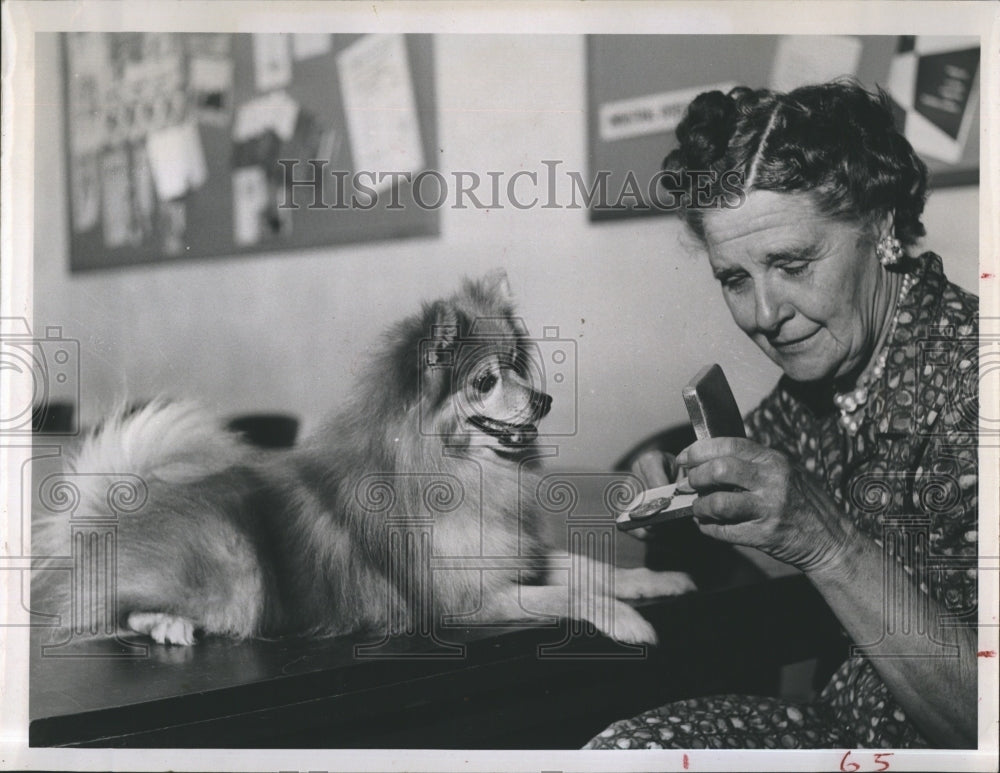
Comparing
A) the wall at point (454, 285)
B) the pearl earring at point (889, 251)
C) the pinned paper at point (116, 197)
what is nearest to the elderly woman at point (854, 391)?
the pearl earring at point (889, 251)

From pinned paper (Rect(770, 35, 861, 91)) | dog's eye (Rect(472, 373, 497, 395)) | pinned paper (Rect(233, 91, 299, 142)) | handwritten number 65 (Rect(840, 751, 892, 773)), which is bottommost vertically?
handwritten number 65 (Rect(840, 751, 892, 773))

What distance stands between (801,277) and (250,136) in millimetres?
1211

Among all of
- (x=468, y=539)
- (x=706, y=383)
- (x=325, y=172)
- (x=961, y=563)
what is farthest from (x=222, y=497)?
(x=961, y=563)

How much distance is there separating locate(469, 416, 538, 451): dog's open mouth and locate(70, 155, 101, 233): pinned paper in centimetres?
94

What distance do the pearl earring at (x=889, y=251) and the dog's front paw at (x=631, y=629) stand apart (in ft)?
3.00

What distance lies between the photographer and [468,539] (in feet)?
6.34

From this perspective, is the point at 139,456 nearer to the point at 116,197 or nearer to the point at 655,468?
the point at 116,197

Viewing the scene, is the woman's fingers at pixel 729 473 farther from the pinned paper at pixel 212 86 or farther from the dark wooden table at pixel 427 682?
the pinned paper at pixel 212 86

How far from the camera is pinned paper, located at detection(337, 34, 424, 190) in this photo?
1945 millimetres

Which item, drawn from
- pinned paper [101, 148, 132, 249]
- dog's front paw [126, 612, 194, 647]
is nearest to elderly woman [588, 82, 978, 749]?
dog's front paw [126, 612, 194, 647]

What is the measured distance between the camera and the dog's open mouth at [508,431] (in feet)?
6.33

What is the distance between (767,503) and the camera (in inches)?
71.1

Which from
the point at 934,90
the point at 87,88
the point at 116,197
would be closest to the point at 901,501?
the point at 934,90

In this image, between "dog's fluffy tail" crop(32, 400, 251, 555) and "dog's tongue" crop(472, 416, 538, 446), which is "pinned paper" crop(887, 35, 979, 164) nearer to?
"dog's tongue" crop(472, 416, 538, 446)
